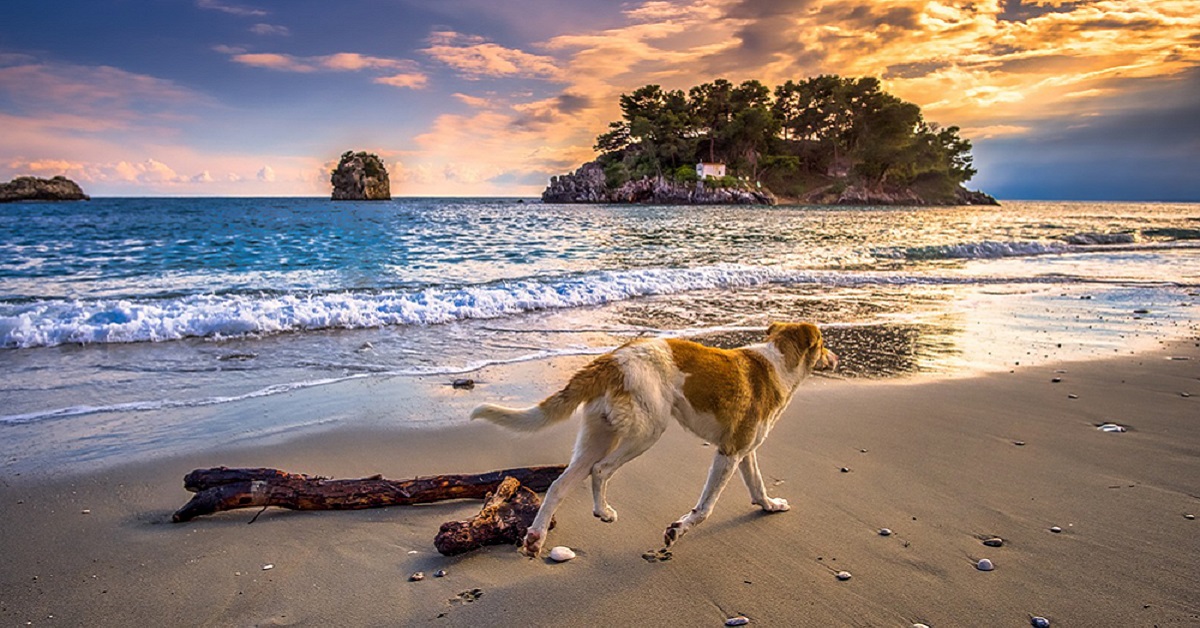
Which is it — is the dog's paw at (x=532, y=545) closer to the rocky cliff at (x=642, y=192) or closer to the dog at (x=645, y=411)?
the dog at (x=645, y=411)

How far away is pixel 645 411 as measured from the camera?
3.49 metres

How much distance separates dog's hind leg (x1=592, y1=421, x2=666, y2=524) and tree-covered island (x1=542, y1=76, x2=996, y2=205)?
368 ft

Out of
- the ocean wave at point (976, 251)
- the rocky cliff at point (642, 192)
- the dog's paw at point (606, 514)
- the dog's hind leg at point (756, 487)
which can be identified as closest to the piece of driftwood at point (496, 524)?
the dog's paw at point (606, 514)

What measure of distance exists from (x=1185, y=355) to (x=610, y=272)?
11.4 metres

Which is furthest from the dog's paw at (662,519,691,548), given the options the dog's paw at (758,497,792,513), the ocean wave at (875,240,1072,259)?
the ocean wave at (875,240,1072,259)

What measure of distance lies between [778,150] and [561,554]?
467 ft

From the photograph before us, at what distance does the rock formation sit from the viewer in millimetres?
150625

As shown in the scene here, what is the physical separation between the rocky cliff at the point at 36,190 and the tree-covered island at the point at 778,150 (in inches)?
3653

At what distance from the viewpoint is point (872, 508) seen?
13.3 ft

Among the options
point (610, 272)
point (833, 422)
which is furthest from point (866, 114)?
point (833, 422)

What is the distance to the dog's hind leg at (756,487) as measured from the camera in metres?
4.02

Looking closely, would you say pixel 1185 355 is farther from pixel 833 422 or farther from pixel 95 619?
pixel 95 619

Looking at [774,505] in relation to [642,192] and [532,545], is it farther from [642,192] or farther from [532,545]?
[642,192]

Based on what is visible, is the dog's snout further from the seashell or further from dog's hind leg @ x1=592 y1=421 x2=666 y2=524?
the seashell
